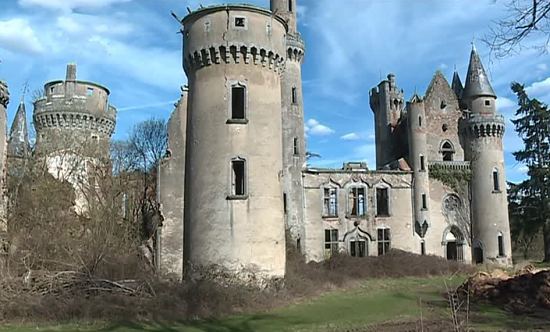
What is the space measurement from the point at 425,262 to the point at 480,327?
73.0 ft

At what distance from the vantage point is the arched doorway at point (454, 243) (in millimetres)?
43438

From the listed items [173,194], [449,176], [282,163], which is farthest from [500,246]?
[173,194]

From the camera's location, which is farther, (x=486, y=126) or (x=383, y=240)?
(x=486, y=126)

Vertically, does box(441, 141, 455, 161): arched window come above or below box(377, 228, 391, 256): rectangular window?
above

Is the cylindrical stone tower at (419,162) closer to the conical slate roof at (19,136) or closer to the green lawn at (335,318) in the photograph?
the green lawn at (335,318)

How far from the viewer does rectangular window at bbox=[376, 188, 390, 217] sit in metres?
43.0

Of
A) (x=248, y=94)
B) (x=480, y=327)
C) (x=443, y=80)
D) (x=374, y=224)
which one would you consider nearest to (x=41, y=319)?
(x=248, y=94)

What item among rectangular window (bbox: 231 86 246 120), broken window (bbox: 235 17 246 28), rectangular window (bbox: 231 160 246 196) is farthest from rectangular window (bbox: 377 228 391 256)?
broken window (bbox: 235 17 246 28)

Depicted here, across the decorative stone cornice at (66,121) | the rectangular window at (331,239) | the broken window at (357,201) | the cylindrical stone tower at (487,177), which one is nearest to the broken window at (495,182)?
the cylindrical stone tower at (487,177)

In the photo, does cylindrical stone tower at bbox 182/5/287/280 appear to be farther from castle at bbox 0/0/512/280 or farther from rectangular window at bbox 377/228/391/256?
rectangular window at bbox 377/228/391/256

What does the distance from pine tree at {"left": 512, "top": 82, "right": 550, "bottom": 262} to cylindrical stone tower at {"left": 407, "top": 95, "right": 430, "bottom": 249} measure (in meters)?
10.9

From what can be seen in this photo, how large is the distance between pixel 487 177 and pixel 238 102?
27093 mm

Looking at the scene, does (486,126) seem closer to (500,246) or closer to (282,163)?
(500,246)

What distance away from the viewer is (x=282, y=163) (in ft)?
93.3
